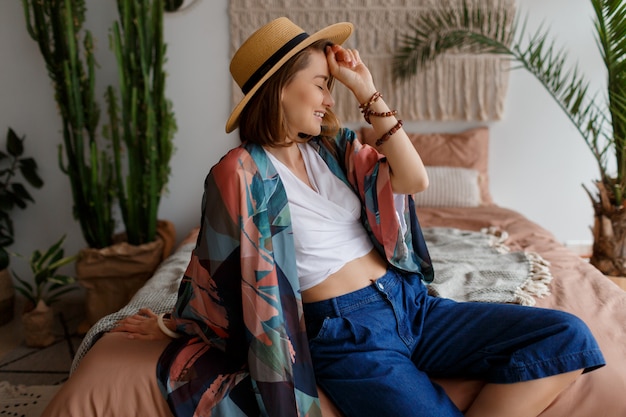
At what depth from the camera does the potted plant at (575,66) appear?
2.23 metres

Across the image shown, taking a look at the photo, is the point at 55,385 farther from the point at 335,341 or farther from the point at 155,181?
the point at 335,341

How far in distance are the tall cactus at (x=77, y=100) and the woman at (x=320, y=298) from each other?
1461mm

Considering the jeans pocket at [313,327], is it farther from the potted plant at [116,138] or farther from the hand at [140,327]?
the potted plant at [116,138]

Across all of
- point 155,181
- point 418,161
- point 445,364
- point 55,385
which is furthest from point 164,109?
point 445,364

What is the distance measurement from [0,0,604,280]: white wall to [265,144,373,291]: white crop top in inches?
73.9

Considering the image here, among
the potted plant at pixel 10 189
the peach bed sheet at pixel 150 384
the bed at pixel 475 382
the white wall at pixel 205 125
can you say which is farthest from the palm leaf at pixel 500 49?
the potted plant at pixel 10 189

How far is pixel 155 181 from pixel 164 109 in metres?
0.36

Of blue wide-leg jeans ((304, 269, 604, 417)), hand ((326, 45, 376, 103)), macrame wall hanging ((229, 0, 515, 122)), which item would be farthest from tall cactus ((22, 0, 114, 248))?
blue wide-leg jeans ((304, 269, 604, 417))

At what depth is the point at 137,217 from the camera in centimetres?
270

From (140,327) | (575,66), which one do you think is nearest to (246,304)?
(140,327)

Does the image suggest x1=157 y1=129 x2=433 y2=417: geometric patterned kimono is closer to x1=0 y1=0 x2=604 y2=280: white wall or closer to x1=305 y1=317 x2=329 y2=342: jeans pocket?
x1=305 y1=317 x2=329 y2=342: jeans pocket

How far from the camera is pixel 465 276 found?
184cm

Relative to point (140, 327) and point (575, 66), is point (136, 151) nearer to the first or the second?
point (140, 327)

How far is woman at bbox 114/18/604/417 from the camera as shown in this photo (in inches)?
44.4
